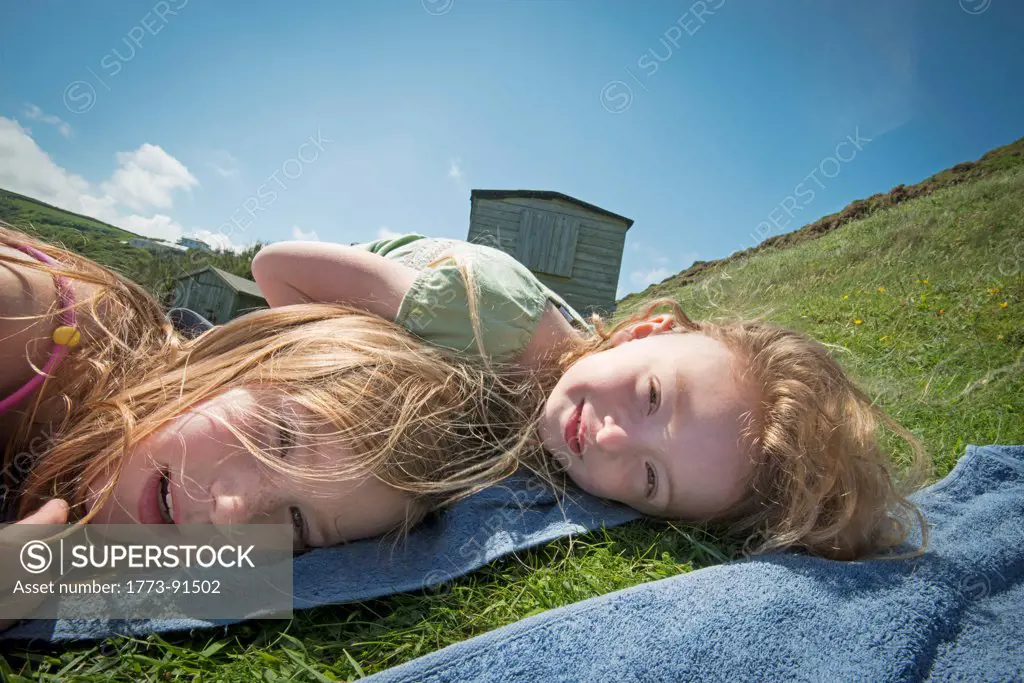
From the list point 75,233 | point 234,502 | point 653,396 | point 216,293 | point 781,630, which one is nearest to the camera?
point 781,630

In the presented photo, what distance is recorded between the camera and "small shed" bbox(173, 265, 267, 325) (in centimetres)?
1084

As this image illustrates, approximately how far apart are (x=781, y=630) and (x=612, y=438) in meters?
0.77

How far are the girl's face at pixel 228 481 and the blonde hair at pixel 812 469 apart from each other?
4.68 ft

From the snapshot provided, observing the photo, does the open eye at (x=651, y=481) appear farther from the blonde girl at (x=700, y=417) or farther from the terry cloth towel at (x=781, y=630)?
the terry cloth towel at (x=781, y=630)

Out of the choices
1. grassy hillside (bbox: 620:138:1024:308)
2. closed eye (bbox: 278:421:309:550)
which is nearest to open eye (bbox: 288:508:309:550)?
closed eye (bbox: 278:421:309:550)

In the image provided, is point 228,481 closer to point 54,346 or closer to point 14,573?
point 14,573

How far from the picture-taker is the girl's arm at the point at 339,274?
2.48 meters

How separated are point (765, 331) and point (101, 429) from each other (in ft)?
8.55

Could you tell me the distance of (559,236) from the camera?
13852 millimetres

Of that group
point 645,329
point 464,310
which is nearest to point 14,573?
point 464,310

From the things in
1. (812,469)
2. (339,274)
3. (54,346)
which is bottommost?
(812,469)

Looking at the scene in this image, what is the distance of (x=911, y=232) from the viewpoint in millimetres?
10875

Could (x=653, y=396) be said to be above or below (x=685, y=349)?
below

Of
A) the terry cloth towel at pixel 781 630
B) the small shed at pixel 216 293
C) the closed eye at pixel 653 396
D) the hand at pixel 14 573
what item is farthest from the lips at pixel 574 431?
the small shed at pixel 216 293
